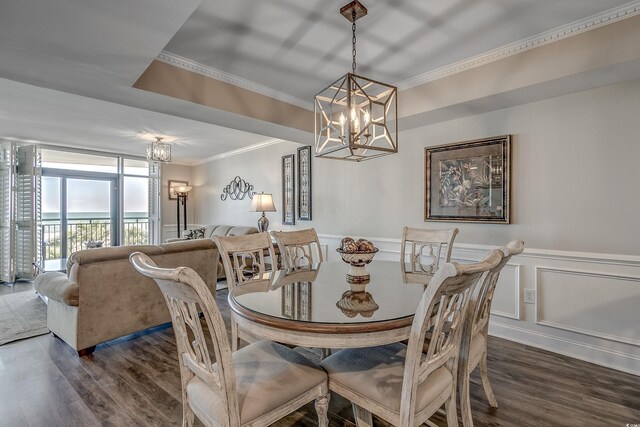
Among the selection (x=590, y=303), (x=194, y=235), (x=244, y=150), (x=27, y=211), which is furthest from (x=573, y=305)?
(x=27, y=211)

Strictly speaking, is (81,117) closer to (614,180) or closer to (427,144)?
(427,144)

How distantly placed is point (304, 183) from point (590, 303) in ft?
11.7

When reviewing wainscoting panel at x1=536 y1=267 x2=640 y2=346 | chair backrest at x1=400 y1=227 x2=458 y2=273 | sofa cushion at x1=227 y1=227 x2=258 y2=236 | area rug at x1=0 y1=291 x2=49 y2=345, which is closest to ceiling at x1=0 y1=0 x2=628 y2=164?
chair backrest at x1=400 y1=227 x2=458 y2=273

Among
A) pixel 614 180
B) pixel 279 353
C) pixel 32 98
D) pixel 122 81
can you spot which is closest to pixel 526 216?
pixel 614 180

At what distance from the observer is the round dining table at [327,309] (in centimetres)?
Result: 125

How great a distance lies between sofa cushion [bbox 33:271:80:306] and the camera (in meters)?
2.48

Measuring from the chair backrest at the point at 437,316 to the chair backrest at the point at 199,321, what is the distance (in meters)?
0.64

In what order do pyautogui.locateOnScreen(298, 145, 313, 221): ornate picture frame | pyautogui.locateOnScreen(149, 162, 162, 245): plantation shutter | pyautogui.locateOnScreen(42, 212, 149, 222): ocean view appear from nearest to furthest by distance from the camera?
pyautogui.locateOnScreen(298, 145, 313, 221): ornate picture frame
pyautogui.locateOnScreen(42, 212, 149, 222): ocean view
pyautogui.locateOnScreen(149, 162, 162, 245): plantation shutter

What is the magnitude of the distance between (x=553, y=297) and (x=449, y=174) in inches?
55.5

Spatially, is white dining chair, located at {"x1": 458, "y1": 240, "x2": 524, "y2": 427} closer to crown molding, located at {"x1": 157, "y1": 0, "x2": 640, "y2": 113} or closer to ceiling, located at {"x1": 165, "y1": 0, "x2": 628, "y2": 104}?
ceiling, located at {"x1": 165, "y1": 0, "x2": 628, "y2": 104}

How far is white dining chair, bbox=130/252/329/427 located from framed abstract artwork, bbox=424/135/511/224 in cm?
233

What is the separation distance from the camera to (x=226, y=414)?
112 centimetres

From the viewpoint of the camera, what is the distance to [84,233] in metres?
6.26

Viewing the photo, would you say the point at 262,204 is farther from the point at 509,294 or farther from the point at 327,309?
the point at 327,309
